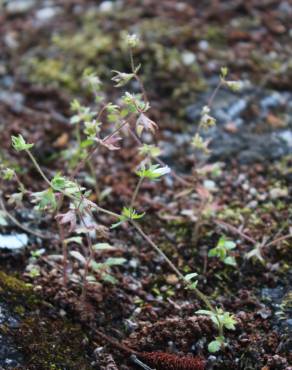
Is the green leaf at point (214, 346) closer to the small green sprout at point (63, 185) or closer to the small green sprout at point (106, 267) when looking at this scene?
the small green sprout at point (106, 267)

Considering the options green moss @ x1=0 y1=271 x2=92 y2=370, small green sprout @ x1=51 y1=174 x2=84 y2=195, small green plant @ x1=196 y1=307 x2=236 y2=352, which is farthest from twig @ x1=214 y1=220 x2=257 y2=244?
small green sprout @ x1=51 y1=174 x2=84 y2=195

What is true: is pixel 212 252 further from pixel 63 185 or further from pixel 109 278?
pixel 63 185

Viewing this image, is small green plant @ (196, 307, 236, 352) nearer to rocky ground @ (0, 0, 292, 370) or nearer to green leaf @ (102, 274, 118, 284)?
rocky ground @ (0, 0, 292, 370)

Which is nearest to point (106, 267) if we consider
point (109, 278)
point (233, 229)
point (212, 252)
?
point (109, 278)

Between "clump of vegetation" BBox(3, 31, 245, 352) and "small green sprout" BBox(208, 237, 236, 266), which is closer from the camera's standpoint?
"clump of vegetation" BBox(3, 31, 245, 352)

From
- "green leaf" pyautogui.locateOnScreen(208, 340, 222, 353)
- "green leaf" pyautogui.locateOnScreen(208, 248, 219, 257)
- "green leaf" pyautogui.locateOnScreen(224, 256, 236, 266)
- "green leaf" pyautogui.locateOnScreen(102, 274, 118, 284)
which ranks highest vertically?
"green leaf" pyautogui.locateOnScreen(102, 274, 118, 284)

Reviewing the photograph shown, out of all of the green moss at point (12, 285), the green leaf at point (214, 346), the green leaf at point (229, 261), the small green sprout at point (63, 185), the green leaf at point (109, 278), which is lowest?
the green leaf at point (229, 261)

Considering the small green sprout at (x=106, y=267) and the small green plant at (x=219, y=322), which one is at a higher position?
the small green sprout at (x=106, y=267)

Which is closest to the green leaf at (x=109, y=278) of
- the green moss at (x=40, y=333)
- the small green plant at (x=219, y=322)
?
the green moss at (x=40, y=333)

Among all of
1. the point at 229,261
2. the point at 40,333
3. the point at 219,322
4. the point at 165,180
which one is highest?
the point at 40,333

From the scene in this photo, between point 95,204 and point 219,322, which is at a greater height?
point 95,204

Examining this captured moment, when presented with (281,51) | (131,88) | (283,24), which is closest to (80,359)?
(131,88)
